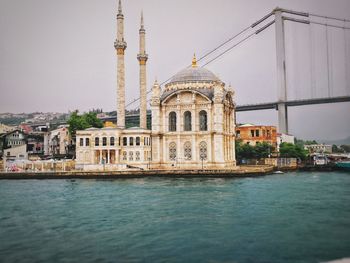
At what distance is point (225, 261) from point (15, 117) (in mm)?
195274

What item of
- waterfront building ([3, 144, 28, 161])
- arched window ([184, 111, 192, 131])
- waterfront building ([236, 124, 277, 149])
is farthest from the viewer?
waterfront building ([236, 124, 277, 149])

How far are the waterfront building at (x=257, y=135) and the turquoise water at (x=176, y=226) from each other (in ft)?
122

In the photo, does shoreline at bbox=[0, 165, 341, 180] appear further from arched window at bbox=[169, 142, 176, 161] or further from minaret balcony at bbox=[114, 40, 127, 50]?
minaret balcony at bbox=[114, 40, 127, 50]

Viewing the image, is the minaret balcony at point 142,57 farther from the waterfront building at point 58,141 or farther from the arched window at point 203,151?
the waterfront building at point 58,141

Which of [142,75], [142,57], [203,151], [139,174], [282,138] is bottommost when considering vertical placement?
[139,174]

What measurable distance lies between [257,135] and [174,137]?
2206 centimetres

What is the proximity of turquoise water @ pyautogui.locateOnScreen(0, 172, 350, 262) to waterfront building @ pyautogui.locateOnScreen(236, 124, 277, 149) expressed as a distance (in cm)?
3730

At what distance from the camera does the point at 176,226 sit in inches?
703

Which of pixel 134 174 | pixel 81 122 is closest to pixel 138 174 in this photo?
pixel 134 174

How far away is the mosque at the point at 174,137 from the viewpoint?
158 ft

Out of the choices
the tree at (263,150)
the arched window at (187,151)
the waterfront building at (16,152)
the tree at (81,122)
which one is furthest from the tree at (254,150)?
the waterfront building at (16,152)

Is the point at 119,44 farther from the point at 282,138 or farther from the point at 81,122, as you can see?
the point at 282,138

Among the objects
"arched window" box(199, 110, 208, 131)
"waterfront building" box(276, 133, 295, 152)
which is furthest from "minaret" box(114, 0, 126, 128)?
"waterfront building" box(276, 133, 295, 152)

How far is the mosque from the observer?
48.0 meters
